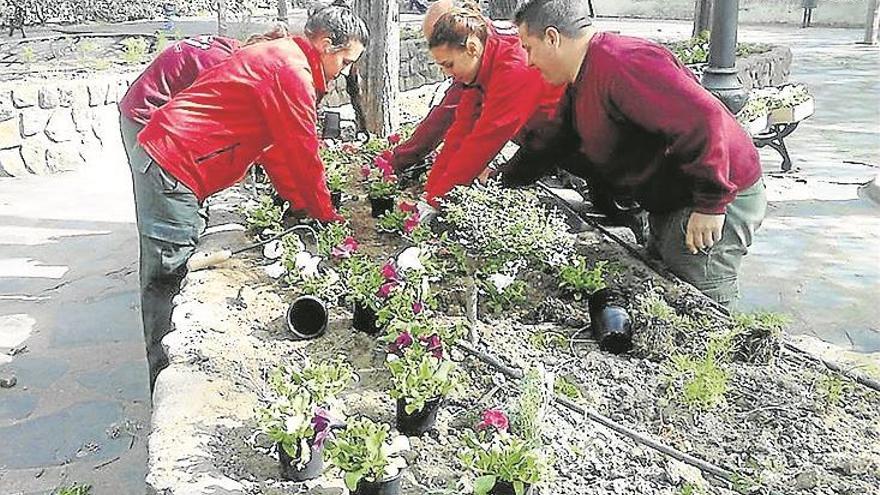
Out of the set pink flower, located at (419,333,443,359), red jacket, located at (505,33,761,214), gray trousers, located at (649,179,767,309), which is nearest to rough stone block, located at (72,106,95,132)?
red jacket, located at (505,33,761,214)

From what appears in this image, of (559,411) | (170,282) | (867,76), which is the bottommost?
(867,76)

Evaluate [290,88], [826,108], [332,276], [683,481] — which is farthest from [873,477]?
[826,108]

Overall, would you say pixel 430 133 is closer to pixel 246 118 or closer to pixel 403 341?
pixel 246 118

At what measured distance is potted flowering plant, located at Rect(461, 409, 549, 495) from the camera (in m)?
1.90

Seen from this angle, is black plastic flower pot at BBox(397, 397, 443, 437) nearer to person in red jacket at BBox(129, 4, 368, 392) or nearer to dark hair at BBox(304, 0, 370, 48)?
person in red jacket at BBox(129, 4, 368, 392)

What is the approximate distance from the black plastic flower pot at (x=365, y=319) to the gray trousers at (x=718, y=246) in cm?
116

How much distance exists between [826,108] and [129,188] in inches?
351

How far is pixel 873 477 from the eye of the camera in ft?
7.39

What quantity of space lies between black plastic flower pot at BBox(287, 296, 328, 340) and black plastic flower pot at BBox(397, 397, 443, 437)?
2.27ft

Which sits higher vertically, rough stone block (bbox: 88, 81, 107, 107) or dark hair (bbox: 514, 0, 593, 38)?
dark hair (bbox: 514, 0, 593, 38)

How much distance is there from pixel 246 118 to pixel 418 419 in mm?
1693

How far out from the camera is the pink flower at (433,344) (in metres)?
2.50

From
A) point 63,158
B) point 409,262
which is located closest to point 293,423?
point 409,262

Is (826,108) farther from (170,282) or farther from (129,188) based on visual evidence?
(170,282)
